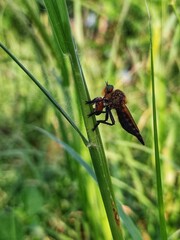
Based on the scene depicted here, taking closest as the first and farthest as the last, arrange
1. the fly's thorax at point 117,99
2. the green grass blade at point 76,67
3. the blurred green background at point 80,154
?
the green grass blade at point 76,67, the fly's thorax at point 117,99, the blurred green background at point 80,154

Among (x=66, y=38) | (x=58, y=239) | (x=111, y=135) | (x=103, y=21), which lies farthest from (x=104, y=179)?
(x=103, y=21)

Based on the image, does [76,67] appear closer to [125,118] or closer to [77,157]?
[125,118]

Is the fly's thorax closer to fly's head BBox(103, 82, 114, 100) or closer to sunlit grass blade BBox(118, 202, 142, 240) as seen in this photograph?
fly's head BBox(103, 82, 114, 100)

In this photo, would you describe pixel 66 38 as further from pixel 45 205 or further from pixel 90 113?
pixel 45 205

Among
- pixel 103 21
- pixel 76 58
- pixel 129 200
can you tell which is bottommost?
pixel 76 58

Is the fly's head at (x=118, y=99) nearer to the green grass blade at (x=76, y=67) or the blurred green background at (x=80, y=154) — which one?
the blurred green background at (x=80, y=154)

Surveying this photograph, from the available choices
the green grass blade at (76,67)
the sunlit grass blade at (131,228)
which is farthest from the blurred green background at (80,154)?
the sunlit grass blade at (131,228)

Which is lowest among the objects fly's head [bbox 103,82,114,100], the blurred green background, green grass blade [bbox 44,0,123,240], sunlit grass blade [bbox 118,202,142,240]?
sunlit grass blade [bbox 118,202,142,240]

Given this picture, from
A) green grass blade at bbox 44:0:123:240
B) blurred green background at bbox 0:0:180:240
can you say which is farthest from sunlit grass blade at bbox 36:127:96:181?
green grass blade at bbox 44:0:123:240

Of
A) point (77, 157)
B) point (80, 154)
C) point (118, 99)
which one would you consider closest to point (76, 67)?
point (118, 99)
